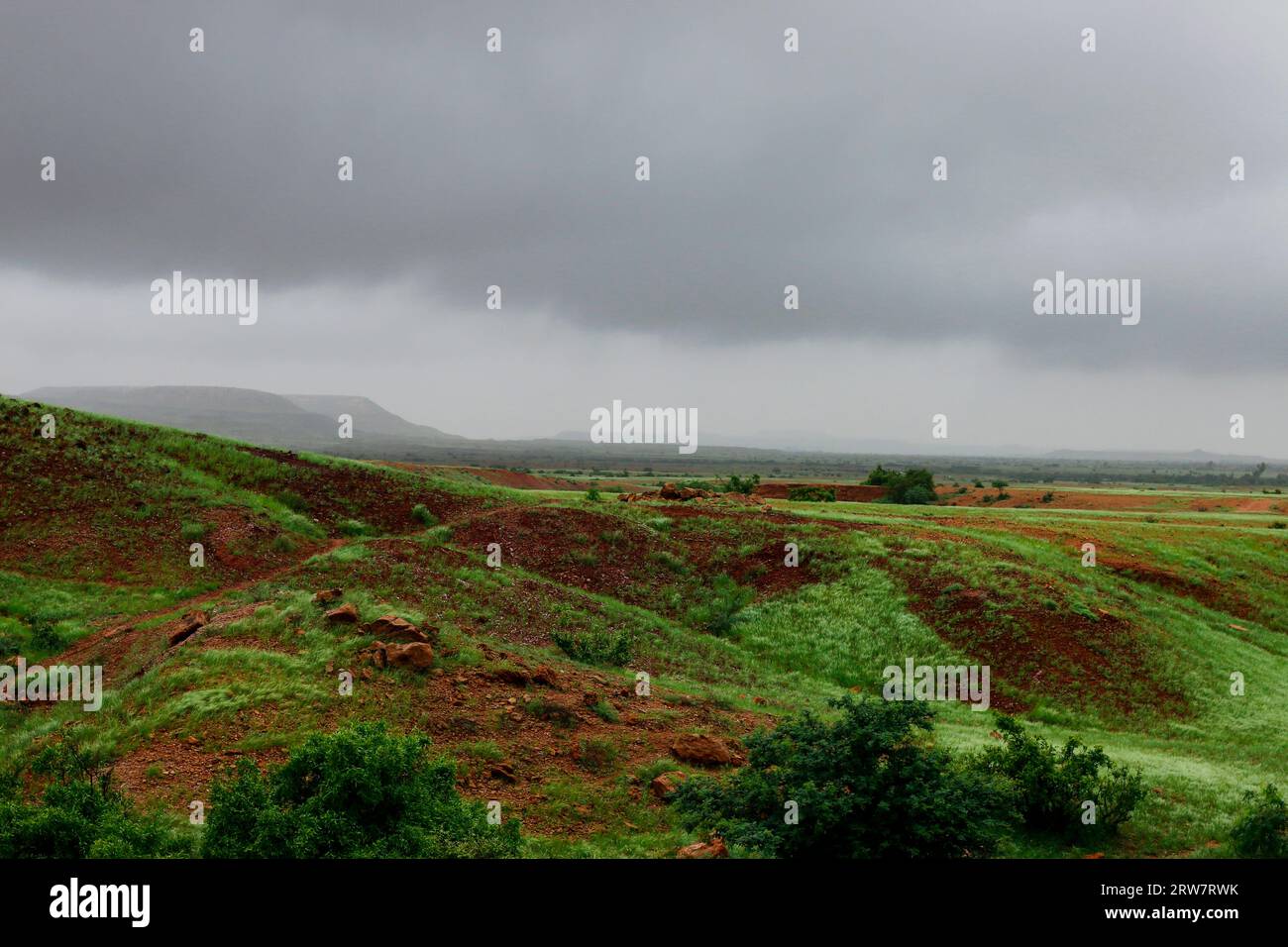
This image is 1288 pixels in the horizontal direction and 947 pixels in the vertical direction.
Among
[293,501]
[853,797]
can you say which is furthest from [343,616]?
[293,501]

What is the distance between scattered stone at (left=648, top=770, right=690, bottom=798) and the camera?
9.38 m

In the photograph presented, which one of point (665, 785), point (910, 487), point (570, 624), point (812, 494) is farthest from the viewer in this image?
point (910, 487)

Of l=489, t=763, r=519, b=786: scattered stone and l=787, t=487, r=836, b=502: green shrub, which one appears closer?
l=489, t=763, r=519, b=786: scattered stone

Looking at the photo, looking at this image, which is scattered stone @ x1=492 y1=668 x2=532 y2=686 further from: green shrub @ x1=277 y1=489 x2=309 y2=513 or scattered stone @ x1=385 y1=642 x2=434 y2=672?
green shrub @ x1=277 y1=489 x2=309 y2=513

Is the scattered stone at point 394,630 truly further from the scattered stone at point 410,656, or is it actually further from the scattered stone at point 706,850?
the scattered stone at point 706,850

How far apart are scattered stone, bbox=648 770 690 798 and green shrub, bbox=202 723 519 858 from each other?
8.46 ft

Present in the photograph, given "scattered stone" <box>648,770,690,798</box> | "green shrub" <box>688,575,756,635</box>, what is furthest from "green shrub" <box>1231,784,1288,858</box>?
"green shrub" <box>688,575,756,635</box>

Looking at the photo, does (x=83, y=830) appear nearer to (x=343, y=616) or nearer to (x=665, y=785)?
(x=665, y=785)

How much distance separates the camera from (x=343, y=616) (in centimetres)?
1295

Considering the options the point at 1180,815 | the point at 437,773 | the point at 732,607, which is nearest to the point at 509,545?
the point at 732,607

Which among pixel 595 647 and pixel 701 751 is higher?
pixel 595 647

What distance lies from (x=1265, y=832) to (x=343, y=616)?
1380 centimetres
